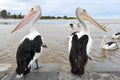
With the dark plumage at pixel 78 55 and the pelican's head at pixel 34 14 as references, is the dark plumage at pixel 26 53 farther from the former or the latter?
the pelican's head at pixel 34 14

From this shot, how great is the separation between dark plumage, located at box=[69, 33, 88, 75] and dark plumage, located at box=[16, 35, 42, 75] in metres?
0.71

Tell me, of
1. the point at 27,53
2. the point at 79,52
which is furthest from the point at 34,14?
the point at 79,52

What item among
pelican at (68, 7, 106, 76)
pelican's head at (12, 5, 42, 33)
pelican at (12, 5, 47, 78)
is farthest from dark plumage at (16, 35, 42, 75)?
pelican's head at (12, 5, 42, 33)

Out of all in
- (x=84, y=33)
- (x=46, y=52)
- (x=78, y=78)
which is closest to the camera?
(x=78, y=78)

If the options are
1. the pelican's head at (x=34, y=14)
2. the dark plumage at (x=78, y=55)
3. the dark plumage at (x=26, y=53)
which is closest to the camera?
the dark plumage at (x=26, y=53)

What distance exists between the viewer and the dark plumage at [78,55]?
4645 millimetres

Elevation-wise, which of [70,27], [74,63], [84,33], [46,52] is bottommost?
[70,27]

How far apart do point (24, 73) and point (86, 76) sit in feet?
3.92

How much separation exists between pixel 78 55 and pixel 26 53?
3.28 ft

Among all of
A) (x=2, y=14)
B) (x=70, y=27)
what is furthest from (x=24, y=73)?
(x=2, y=14)

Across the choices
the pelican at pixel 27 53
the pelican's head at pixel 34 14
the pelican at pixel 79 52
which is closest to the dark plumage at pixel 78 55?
the pelican at pixel 79 52

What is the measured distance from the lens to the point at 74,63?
4.68m

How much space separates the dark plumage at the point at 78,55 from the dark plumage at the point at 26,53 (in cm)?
71

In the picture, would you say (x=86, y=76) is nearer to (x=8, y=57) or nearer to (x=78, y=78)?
(x=78, y=78)
